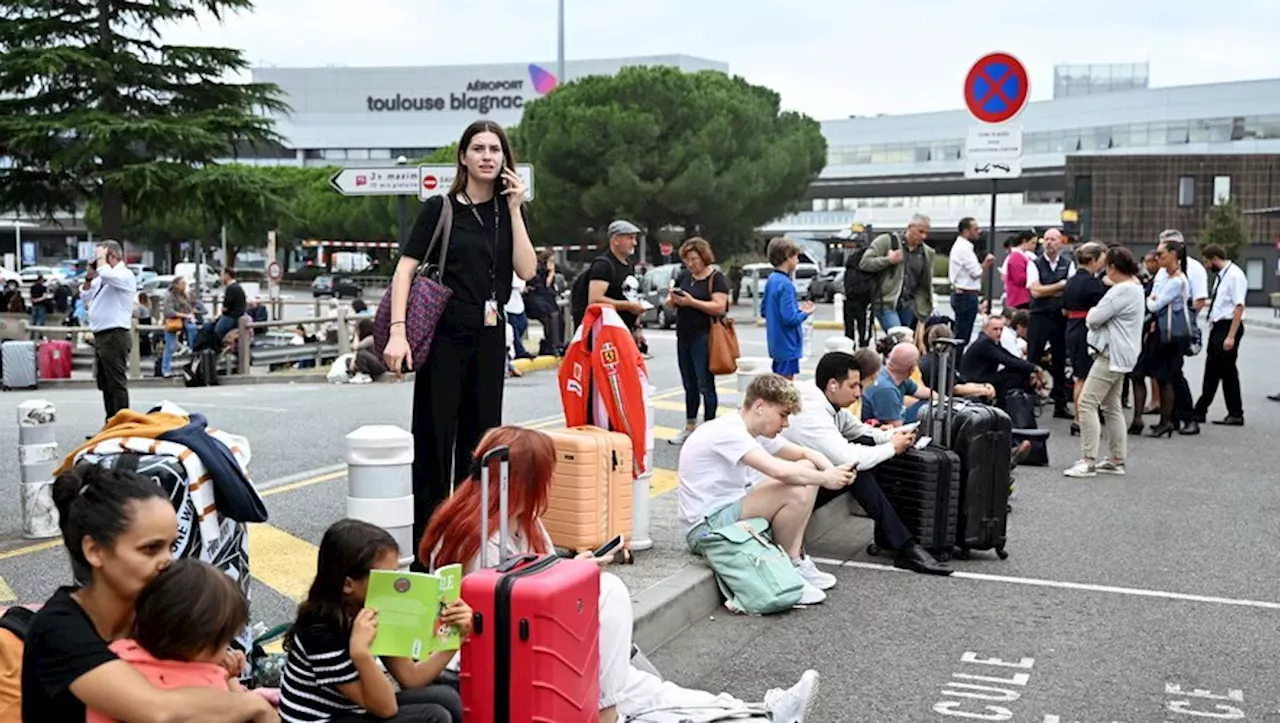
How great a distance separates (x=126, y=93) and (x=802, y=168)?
30.8 meters

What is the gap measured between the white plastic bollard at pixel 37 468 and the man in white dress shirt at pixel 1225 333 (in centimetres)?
1095

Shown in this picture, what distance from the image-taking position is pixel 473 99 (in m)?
118

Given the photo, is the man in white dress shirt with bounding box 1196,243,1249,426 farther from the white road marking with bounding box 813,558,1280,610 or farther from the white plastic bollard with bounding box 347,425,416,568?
the white plastic bollard with bounding box 347,425,416,568

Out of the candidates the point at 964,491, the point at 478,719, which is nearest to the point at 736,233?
the point at 964,491

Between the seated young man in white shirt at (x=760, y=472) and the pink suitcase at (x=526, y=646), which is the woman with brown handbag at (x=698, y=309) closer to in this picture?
the seated young man in white shirt at (x=760, y=472)

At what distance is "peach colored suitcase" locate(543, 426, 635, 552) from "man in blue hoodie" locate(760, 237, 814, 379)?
4.57m

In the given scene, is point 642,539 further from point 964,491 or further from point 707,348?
point 707,348

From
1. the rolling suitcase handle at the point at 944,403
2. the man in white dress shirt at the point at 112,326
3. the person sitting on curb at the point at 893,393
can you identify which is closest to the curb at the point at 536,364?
the man in white dress shirt at the point at 112,326

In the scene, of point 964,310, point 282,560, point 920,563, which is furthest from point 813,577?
point 964,310

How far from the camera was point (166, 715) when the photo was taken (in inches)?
132

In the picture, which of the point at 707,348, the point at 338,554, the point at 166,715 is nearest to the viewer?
the point at 166,715

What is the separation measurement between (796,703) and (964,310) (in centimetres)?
1136

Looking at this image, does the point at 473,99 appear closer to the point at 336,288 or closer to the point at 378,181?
the point at 336,288

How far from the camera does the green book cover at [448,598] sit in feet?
13.4
